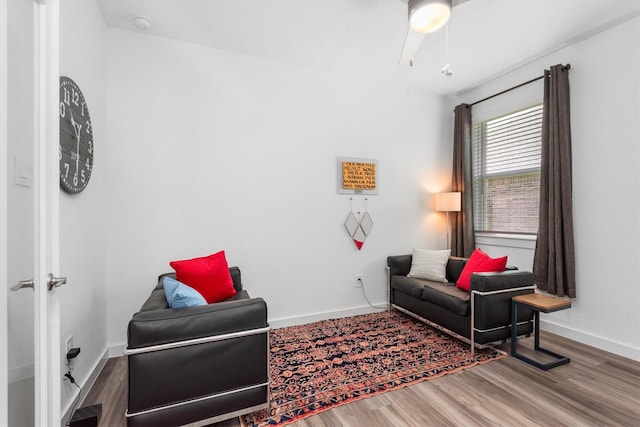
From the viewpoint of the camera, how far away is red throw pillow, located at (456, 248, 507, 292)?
2754 mm

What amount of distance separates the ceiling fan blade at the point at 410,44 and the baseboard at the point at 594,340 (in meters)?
3.01

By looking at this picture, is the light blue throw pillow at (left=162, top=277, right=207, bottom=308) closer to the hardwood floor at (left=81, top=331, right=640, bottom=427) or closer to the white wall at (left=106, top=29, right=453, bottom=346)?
the hardwood floor at (left=81, top=331, right=640, bottom=427)

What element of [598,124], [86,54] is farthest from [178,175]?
[598,124]

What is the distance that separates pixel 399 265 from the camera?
359 centimetres

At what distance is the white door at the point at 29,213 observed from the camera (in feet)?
3.20

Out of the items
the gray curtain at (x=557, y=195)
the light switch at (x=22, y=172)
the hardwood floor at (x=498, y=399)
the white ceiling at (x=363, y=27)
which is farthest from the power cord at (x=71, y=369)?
the gray curtain at (x=557, y=195)

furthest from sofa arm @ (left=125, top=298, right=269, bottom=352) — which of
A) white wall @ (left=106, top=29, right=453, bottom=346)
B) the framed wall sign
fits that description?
the framed wall sign

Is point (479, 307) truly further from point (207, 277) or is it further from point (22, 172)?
point (22, 172)

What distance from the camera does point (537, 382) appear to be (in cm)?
212

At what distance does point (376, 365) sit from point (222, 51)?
3.29 m

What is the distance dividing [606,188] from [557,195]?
0.35 metres

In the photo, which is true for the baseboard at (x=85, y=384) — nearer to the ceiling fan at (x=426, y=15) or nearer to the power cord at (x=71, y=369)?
the power cord at (x=71, y=369)

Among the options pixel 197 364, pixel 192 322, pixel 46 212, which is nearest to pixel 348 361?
pixel 197 364

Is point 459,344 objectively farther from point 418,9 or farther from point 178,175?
point 178,175
